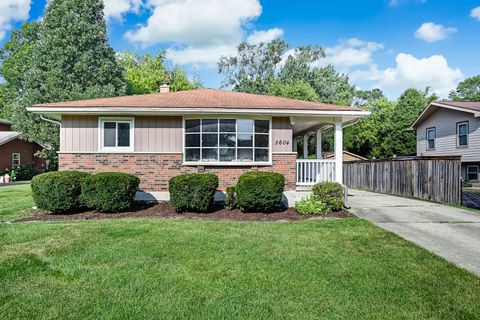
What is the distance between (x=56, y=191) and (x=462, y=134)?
20877 mm

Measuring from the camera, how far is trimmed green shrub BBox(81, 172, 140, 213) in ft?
27.5

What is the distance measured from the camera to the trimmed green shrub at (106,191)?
838cm

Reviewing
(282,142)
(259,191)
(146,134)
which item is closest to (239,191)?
(259,191)

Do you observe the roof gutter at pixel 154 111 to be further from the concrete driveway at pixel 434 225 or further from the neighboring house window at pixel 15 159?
the neighboring house window at pixel 15 159

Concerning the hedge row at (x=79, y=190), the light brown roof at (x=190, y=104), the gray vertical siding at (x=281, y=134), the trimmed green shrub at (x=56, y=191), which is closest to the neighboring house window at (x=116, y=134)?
the light brown roof at (x=190, y=104)

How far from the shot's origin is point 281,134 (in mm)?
10391

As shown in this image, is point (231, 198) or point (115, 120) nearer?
point (231, 198)

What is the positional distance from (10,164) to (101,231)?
27.1 metres

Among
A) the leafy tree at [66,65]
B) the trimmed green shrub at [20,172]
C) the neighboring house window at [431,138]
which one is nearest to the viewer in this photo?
the neighboring house window at [431,138]

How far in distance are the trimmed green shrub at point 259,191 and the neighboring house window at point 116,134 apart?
411 centimetres

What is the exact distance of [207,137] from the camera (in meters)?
10.2

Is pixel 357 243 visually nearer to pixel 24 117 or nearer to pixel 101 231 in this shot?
pixel 101 231

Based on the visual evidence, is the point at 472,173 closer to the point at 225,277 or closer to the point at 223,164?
the point at 223,164

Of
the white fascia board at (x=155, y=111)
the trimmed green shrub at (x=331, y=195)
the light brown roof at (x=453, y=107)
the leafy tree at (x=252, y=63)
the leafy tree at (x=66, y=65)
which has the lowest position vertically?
the trimmed green shrub at (x=331, y=195)
